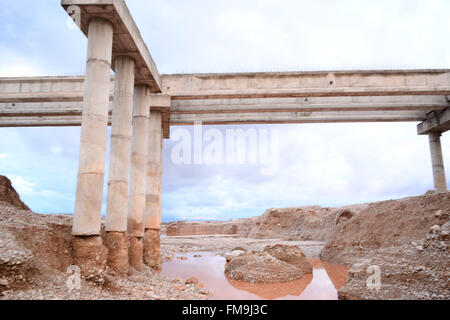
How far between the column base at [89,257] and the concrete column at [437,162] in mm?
21571

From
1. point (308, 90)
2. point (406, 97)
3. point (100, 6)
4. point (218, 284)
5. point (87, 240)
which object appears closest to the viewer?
point (87, 240)

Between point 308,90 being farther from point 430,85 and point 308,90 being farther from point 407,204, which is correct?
point 407,204

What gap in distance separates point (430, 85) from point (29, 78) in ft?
60.3

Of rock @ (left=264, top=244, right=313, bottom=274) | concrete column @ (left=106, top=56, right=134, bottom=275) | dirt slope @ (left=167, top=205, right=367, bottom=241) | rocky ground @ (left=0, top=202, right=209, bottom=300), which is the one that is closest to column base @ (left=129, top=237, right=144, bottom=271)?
concrete column @ (left=106, top=56, right=134, bottom=275)

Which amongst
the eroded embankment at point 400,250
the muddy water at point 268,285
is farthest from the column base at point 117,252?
the eroded embankment at point 400,250

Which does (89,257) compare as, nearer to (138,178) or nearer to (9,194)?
(138,178)

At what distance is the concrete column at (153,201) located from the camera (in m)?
13.5

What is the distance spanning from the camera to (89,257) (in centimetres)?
767

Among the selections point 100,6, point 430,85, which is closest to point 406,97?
point 430,85

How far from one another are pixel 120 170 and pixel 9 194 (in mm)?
5954

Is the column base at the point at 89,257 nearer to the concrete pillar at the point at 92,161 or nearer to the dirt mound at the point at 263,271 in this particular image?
the concrete pillar at the point at 92,161

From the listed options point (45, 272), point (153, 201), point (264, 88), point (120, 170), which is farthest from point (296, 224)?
point (45, 272)

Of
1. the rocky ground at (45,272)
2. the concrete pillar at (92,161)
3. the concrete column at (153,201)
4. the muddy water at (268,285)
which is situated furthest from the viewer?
the concrete column at (153,201)

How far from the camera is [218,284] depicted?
1101 cm
